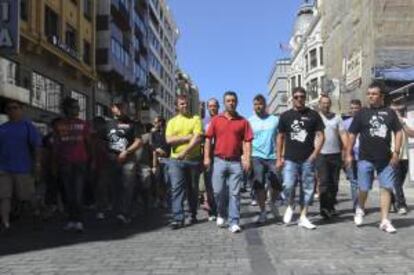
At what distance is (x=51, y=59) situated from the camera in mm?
35000

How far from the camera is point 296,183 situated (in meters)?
10.3

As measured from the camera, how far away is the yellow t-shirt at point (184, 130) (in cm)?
1071

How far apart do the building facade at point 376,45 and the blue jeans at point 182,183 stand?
2758 cm

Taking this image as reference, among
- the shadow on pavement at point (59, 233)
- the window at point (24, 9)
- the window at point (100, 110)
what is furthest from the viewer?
the window at point (100, 110)

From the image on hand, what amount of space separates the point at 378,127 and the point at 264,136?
1.98 meters

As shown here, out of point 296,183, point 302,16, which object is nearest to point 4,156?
point 296,183

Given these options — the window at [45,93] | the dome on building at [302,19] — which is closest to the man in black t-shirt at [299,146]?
the window at [45,93]

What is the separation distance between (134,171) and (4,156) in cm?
190

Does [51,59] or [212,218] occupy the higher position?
[51,59]

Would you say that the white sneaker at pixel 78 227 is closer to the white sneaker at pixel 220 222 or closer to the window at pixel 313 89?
the white sneaker at pixel 220 222

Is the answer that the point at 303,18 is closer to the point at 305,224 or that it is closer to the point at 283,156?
→ the point at 283,156

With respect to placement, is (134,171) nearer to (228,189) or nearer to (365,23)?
(228,189)

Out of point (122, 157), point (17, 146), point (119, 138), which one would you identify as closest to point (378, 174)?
point (122, 157)

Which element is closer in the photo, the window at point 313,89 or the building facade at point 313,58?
the window at point 313,89
